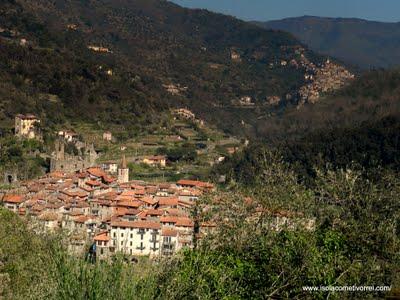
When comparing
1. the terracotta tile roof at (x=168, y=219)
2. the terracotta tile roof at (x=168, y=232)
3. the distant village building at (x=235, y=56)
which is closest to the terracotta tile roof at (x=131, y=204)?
the terracotta tile roof at (x=168, y=219)

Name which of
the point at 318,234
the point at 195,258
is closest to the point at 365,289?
the point at 318,234

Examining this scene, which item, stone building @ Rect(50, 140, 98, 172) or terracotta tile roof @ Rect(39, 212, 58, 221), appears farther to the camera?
stone building @ Rect(50, 140, 98, 172)

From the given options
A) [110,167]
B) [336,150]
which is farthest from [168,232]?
[336,150]

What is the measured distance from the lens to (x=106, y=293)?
346 inches

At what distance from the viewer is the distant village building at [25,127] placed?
52.7m

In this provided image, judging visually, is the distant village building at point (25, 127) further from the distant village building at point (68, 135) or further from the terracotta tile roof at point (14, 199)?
the terracotta tile roof at point (14, 199)

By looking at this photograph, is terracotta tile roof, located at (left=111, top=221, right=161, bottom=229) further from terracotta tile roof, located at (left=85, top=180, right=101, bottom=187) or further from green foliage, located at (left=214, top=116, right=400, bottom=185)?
green foliage, located at (left=214, top=116, right=400, bottom=185)

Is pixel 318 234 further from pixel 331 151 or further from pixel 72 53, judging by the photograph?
pixel 72 53

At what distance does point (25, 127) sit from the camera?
53312 millimetres

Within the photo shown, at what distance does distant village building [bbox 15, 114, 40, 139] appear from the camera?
52.7m

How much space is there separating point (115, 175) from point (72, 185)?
656cm

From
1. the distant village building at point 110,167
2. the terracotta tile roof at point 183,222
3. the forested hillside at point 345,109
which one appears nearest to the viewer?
the terracotta tile roof at point 183,222

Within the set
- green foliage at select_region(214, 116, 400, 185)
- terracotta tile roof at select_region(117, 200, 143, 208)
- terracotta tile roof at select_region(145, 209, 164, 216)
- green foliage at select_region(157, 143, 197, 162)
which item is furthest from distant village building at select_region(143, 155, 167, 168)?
terracotta tile roof at select_region(145, 209, 164, 216)

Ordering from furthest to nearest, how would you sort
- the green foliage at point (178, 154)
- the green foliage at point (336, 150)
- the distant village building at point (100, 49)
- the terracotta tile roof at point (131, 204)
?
the distant village building at point (100, 49)
the green foliage at point (178, 154)
the green foliage at point (336, 150)
the terracotta tile roof at point (131, 204)
